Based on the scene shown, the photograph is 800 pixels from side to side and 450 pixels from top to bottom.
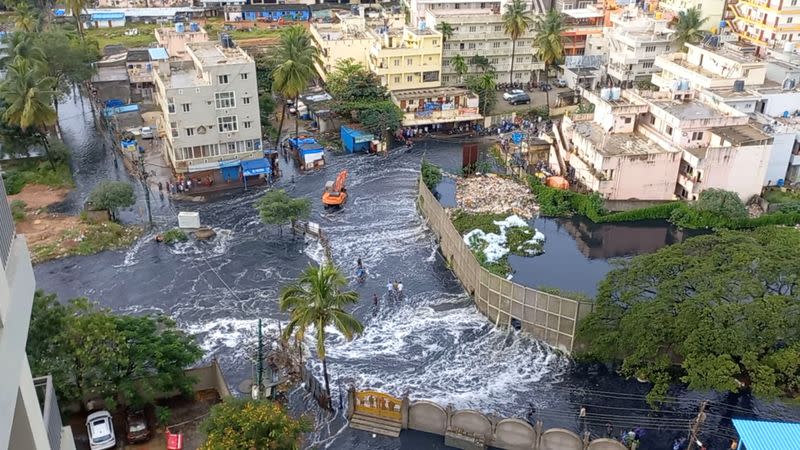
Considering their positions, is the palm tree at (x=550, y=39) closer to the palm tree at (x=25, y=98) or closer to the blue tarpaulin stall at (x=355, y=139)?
the blue tarpaulin stall at (x=355, y=139)

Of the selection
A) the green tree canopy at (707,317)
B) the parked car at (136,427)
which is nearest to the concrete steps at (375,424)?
the parked car at (136,427)

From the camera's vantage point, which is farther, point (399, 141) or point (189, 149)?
point (399, 141)

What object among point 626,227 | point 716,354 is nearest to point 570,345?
point 716,354

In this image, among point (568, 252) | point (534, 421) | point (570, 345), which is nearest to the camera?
point (534, 421)

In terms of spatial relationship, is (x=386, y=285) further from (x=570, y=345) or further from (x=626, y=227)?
(x=626, y=227)

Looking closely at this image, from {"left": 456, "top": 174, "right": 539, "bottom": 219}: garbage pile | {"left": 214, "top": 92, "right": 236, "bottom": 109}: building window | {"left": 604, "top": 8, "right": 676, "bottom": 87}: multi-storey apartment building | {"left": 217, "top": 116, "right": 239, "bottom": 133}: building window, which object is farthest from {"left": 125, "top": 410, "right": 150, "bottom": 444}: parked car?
{"left": 604, "top": 8, "right": 676, "bottom": 87}: multi-storey apartment building

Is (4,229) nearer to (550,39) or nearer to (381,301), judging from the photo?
(381,301)
